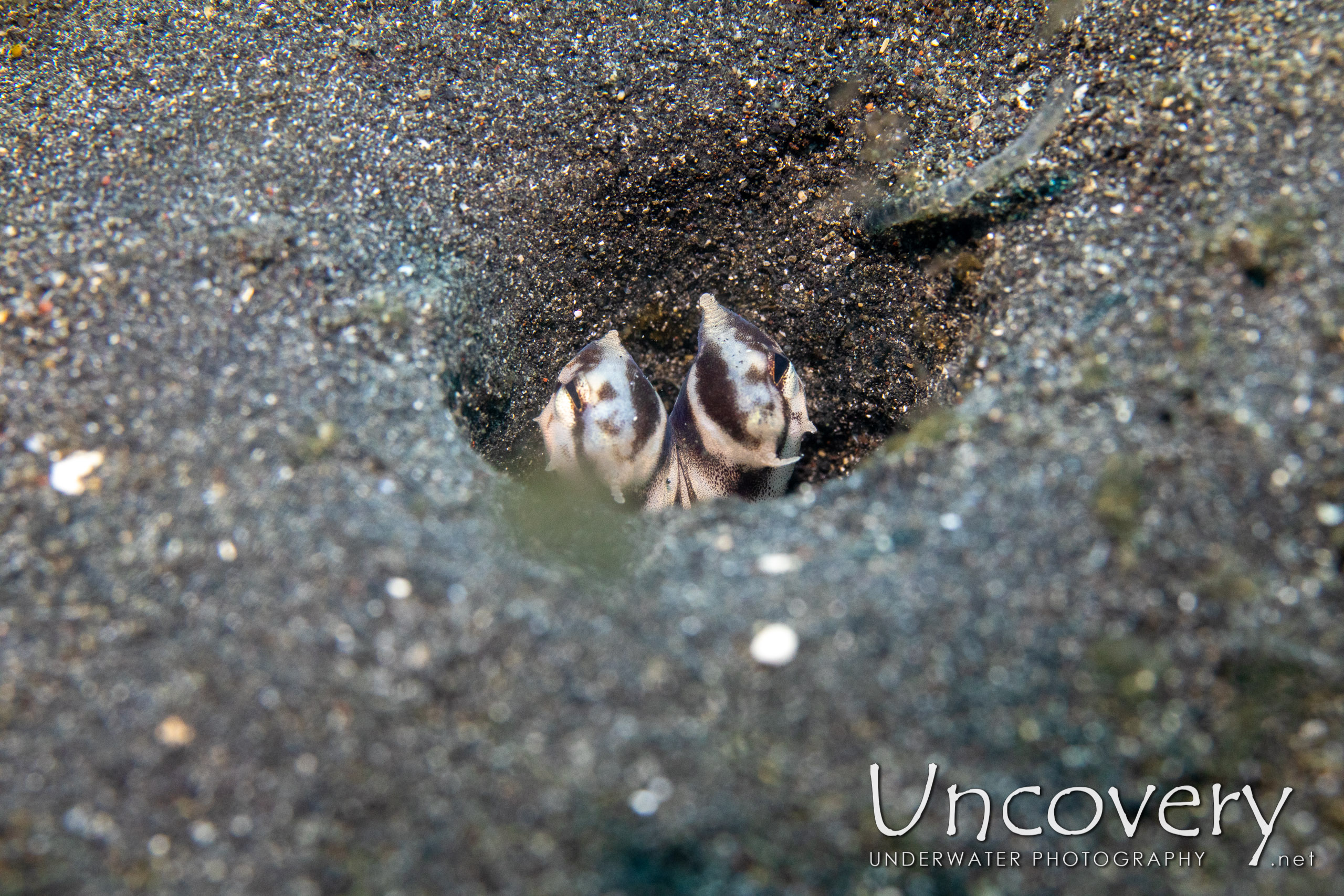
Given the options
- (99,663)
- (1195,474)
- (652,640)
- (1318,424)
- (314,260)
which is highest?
(1318,424)

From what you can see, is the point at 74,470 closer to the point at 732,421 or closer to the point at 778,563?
the point at 778,563

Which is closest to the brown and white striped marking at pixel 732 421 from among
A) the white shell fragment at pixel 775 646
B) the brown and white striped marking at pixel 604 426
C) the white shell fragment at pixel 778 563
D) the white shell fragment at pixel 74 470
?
the brown and white striped marking at pixel 604 426

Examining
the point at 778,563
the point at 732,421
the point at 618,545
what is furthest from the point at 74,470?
the point at 732,421

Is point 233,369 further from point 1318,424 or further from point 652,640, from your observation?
point 1318,424

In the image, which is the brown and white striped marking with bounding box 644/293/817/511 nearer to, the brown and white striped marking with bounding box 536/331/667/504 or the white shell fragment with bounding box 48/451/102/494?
the brown and white striped marking with bounding box 536/331/667/504

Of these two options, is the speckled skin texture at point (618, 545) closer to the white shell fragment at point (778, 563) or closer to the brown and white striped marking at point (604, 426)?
the white shell fragment at point (778, 563)

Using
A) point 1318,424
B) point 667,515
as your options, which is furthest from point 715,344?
point 1318,424

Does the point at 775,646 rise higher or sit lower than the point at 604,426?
higher
